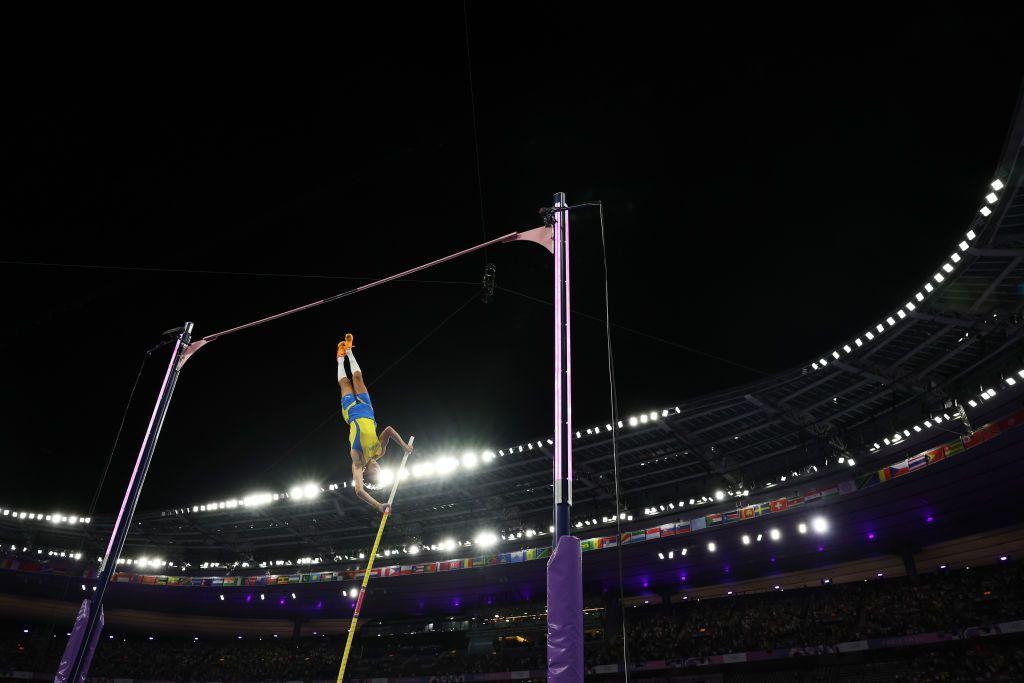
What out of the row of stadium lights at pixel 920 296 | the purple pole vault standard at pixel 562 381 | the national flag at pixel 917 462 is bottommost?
the purple pole vault standard at pixel 562 381

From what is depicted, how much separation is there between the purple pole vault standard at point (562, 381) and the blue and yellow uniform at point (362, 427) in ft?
11.0

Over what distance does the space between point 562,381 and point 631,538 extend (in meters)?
26.0

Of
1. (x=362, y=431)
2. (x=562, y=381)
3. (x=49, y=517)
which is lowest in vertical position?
(x=562, y=381)

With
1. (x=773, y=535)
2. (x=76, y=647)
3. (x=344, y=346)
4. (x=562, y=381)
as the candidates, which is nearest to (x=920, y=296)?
(x=773, y=535)

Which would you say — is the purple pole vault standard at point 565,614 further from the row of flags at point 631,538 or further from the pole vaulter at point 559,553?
the row of flags at point 631,538

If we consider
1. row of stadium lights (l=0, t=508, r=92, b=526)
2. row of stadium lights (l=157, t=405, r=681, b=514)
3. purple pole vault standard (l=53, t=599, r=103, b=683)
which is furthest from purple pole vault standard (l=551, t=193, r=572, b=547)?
row of stadium lights (l=0, t=508, r=92, b=526)

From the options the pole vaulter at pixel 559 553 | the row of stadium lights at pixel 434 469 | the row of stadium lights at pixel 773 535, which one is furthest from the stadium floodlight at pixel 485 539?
the pole vaulter at pixel 559 553

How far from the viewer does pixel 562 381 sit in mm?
5855

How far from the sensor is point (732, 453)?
29.8m

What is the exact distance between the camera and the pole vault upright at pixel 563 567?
479 centimetres

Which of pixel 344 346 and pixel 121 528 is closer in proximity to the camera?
pixel 344 346

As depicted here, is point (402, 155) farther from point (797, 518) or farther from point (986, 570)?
point (986, 570)

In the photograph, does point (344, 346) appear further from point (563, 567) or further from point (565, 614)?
point (565, 614)

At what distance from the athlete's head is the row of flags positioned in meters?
12.2
